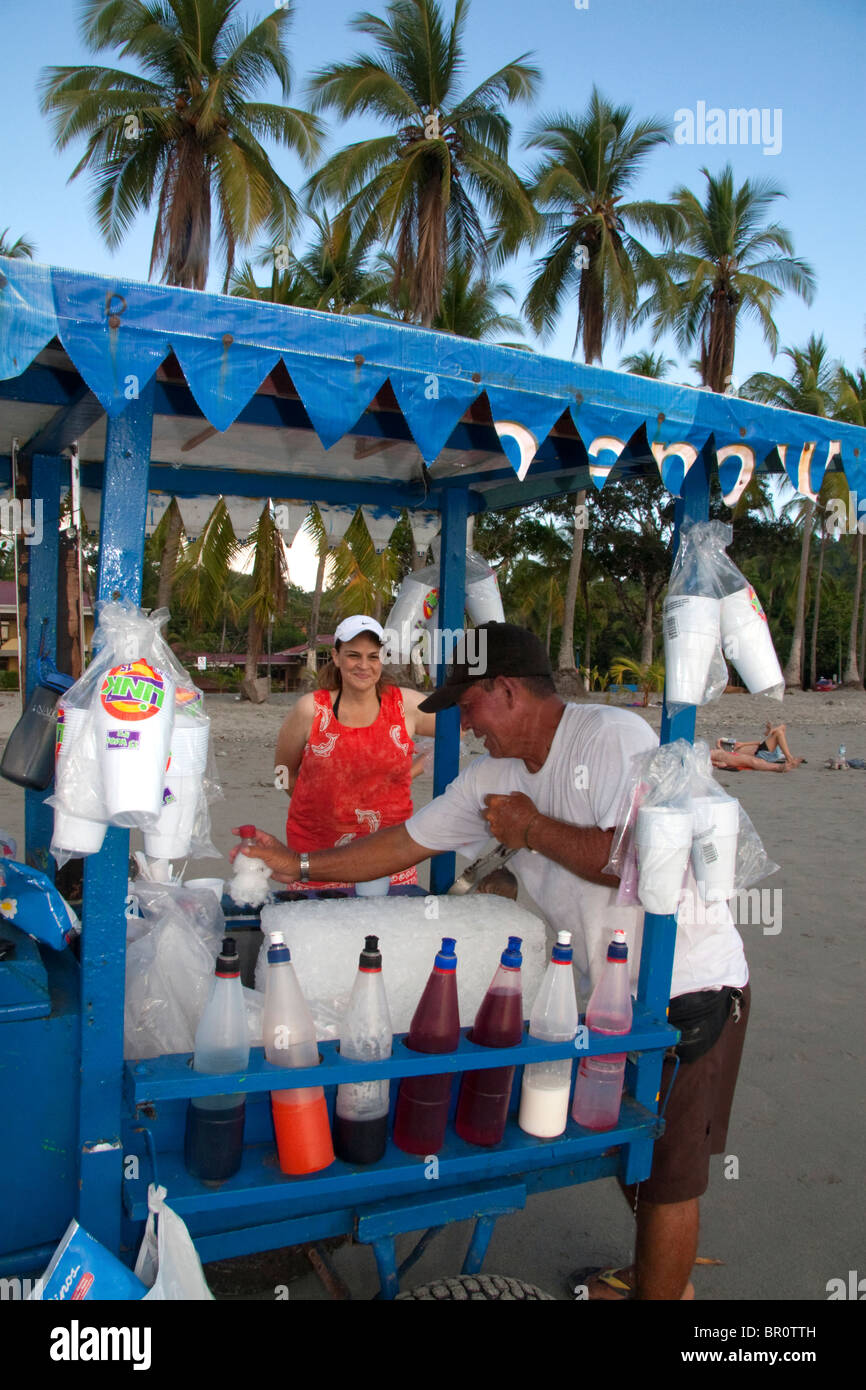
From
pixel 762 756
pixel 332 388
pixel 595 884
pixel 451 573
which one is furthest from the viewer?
pixel 762 756

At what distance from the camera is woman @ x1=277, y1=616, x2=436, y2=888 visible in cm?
361

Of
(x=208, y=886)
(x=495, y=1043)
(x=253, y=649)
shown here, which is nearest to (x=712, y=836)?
(x=495, y=1043)

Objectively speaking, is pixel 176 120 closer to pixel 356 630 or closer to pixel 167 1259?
pixel 356 630

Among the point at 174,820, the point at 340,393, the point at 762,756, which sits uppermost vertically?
the point at 340,393

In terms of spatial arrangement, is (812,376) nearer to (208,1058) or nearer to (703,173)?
(703,173)

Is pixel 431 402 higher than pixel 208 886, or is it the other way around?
pixel 431 402

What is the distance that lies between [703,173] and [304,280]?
12.9 metres

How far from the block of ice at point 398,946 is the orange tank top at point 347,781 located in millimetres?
1187

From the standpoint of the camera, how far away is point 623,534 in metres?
29.5

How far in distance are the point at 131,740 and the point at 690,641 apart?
48.8 inches

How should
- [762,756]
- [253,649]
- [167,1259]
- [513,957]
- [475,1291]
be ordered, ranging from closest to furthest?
[167,1259]
[513,957]
[475,1291]
[762,756]
[253,649]

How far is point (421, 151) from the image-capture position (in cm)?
1898

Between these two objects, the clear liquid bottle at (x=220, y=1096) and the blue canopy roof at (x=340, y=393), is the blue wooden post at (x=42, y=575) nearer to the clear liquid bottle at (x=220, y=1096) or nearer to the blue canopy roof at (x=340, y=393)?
the blue canopy roof at (x=340, y=393)

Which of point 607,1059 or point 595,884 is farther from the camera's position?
point 595,884
